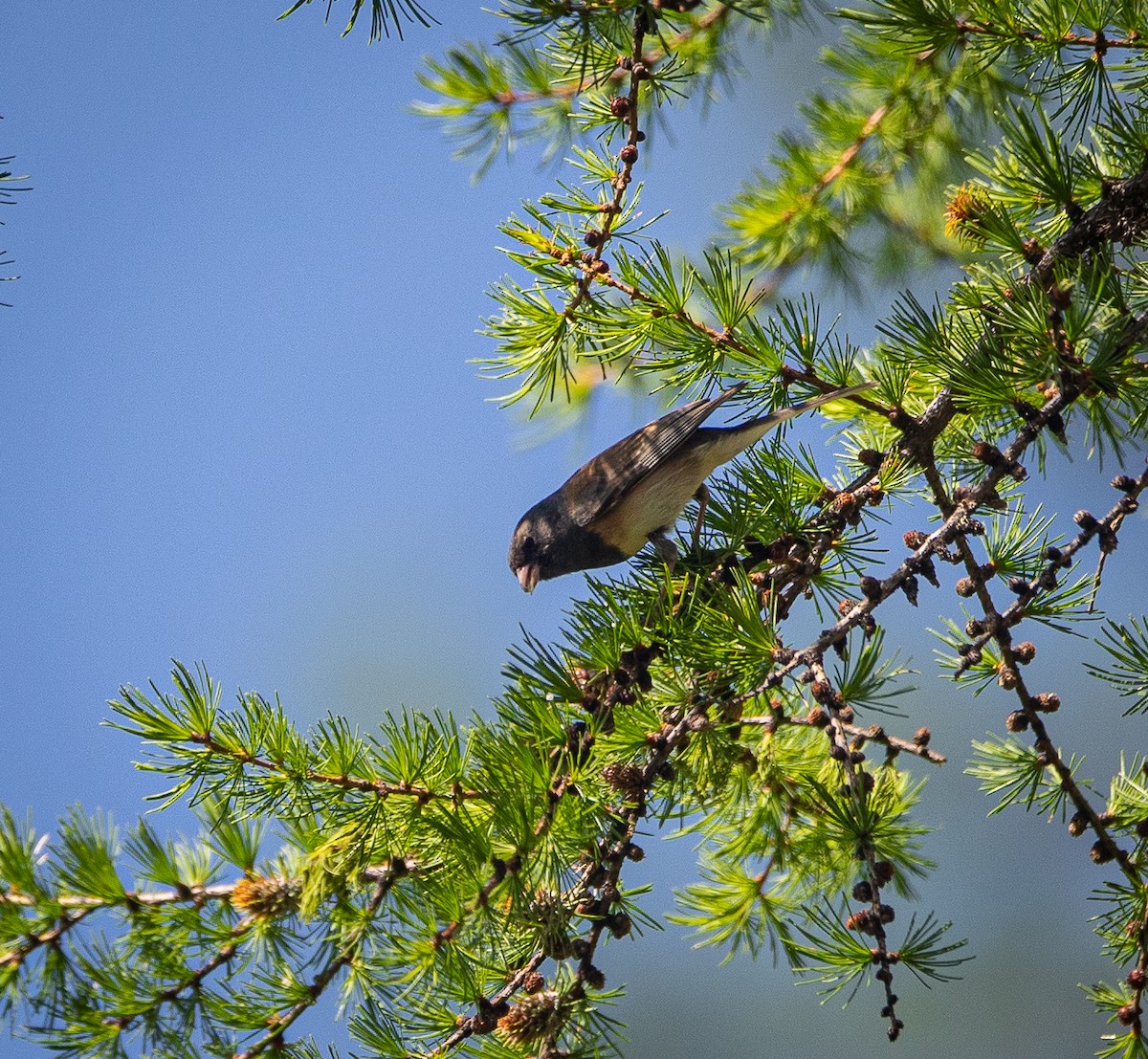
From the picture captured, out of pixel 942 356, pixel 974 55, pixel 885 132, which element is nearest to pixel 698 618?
pixel 942 356

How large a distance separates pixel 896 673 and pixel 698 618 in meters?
0.53

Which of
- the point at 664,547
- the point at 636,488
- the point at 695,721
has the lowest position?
the point at 695,721

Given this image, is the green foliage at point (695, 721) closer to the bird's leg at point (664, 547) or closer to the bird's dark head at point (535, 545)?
the bird's leg at point (664, 547)

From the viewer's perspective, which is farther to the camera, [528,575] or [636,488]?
[528,575]

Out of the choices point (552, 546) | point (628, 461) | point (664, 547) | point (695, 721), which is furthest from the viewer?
point (552, 546)

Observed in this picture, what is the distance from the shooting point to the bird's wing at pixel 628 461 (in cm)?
261

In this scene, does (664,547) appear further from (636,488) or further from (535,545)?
(535,545)

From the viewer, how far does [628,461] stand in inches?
106

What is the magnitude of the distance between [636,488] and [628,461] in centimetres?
7

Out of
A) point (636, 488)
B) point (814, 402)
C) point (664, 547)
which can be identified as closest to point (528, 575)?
point (636, 488)

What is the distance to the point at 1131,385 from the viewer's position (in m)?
1.90

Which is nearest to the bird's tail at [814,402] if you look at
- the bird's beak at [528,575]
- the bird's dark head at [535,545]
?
the bird's dark head at [535,545]

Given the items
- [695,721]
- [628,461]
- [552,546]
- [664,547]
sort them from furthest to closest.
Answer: [552,546] → [628,461] → [664,547] → [695,721]

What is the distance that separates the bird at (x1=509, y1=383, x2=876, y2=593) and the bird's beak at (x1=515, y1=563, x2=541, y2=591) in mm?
61
